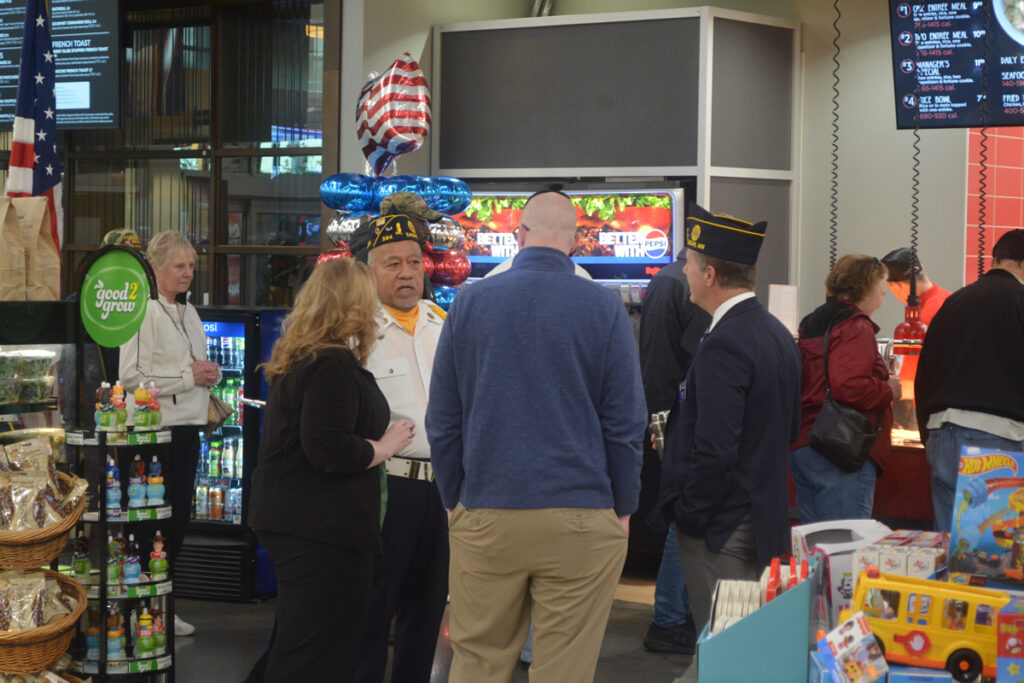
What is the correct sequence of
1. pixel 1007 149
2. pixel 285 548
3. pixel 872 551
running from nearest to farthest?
pixel 872 551 → pixel 285 548 → pixel 1007 149

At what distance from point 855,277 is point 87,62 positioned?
5131 mm

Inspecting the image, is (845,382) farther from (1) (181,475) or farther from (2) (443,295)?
(1) (181,475)

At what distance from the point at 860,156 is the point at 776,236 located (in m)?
0.73

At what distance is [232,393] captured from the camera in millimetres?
6375

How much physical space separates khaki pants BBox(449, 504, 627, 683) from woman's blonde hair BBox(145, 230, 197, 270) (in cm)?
264

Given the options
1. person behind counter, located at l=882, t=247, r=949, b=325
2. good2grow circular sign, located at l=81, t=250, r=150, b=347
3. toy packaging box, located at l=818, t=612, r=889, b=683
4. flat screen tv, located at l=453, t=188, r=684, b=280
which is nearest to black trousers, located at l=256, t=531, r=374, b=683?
good2grow circular sign, located at l=81, t=250, r=150, b=347

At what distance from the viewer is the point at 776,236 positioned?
7.84m

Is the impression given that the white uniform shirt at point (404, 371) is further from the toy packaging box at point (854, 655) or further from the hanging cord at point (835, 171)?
the hanging cord at point (835, 171)

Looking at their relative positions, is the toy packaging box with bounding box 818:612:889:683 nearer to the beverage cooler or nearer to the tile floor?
the tile floor

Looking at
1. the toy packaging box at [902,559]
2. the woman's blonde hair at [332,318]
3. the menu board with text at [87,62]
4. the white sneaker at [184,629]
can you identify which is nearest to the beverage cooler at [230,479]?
the white sneaker at [184,629]

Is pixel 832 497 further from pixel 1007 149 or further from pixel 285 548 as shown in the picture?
pixel 1007 149

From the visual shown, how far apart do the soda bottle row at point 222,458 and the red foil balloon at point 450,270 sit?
1417 mm

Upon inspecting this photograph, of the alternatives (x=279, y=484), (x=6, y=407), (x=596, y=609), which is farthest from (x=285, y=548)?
(x=6, y=407)

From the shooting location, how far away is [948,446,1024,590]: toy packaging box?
2283mm
